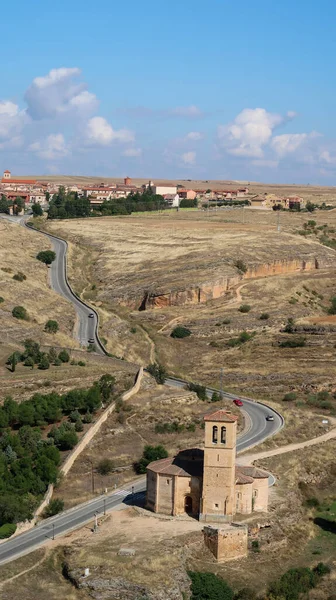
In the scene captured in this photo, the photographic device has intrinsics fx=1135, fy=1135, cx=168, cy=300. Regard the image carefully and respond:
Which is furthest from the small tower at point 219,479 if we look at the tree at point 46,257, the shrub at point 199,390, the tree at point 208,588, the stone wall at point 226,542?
the tree at point 46,257

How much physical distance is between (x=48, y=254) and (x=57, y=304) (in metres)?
19.9

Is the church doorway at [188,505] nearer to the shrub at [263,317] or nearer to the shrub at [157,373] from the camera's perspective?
the shrub at [157,373]

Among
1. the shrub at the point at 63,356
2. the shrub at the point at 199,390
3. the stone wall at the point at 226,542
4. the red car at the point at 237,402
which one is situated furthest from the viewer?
the shrub at the point at 63,356

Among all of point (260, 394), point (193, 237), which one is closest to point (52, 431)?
point (260, 394)

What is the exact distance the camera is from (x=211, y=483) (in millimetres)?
54688

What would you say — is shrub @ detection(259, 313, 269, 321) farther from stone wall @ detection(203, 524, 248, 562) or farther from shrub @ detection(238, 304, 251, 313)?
stone wall @ detection(203, 524, 248, 562)

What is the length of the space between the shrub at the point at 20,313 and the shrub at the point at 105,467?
31.3 meters

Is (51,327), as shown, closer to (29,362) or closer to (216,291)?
(29,362)

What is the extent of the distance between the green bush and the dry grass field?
35.4 meters

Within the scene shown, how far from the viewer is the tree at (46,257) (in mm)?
121375

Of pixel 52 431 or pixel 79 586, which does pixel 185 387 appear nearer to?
pixel 52 431

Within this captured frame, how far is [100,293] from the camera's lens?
113688 mm

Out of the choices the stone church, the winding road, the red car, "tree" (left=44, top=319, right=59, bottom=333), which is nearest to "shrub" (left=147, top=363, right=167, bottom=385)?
the winding road

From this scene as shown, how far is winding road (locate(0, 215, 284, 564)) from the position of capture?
172 feet
